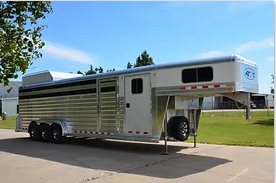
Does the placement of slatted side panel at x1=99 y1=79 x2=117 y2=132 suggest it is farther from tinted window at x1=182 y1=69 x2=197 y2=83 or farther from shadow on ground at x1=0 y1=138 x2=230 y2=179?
tinted window at x1=182 y1=69 x2=197 y2=83

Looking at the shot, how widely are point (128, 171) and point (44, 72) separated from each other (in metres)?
8.17

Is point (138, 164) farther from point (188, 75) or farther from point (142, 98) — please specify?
point (188, 75)

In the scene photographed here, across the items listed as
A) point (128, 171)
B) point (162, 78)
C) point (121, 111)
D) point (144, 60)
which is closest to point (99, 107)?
point (121, 111)

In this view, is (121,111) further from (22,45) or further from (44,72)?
(44,72)

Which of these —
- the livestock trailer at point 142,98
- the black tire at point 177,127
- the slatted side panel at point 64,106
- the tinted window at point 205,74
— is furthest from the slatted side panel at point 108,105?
the tinted window at point 205,74

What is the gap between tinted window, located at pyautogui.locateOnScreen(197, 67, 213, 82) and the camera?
25.5ft

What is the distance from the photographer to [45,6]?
19.1ft

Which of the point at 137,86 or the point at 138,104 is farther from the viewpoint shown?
the point at 137,86

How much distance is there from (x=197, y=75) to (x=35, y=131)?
8400 millimetres

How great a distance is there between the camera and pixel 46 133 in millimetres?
12742

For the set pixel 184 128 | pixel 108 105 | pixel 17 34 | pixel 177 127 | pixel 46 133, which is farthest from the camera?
pixel 46 133

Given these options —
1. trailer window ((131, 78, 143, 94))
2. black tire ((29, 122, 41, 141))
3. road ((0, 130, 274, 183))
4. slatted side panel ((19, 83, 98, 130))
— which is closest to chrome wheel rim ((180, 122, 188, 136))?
road ((0, 130, 274, 183))

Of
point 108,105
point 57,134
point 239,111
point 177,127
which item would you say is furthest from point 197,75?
point 239,111

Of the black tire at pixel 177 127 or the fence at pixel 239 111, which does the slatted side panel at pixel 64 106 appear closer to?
the black tire at pixel 177 127
